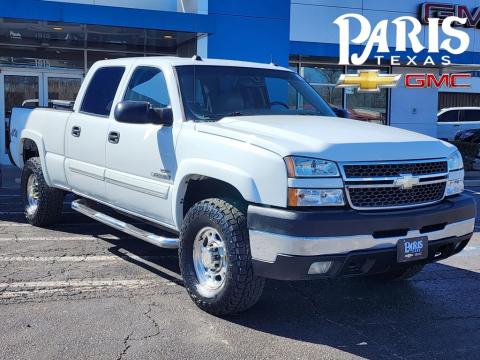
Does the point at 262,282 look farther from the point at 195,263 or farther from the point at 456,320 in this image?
the point at 456,320

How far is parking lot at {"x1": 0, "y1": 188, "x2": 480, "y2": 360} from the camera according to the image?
409cm

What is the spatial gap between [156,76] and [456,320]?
133 inches

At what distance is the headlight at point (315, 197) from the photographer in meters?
4.04

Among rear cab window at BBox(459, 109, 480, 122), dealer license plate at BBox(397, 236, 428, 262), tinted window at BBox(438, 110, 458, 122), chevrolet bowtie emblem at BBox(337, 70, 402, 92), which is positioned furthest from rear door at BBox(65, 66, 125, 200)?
rear cab window at BBox(459, 109, 480, 122)

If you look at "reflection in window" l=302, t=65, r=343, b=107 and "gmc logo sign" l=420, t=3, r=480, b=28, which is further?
"reflection in window" l=302, t=65, r=343, b=107

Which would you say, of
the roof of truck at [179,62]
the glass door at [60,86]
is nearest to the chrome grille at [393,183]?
the roof of truck at [179,62]

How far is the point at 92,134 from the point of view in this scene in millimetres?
6184

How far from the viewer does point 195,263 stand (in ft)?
15.9

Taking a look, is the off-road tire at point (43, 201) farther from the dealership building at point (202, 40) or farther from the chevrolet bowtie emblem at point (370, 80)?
the chevrolet bowtie emblem at point (370, 80)

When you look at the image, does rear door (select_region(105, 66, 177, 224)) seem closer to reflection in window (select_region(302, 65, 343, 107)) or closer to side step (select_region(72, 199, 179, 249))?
side step (select_region(72, 199, 179, 249))

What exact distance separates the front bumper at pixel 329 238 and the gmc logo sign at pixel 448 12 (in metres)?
14.3

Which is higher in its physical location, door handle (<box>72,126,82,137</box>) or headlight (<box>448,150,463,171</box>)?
door handle (<box>72,126,82,137</box>)

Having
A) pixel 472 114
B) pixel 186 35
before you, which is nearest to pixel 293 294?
pixel 186 35

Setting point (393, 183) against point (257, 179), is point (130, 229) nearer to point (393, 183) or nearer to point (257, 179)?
point (257, 179)
